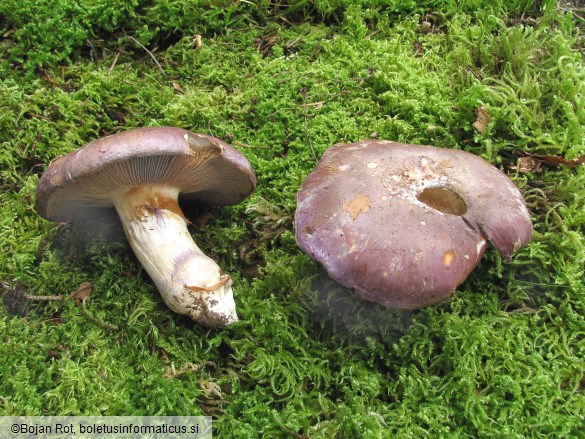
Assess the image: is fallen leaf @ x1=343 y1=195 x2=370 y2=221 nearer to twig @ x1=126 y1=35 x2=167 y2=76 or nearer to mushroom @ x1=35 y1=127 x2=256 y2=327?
mushroom @ x1=35 y1=127 x2=256 y2=327

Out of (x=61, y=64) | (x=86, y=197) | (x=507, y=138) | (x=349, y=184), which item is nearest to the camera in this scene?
(x=349, y=184)

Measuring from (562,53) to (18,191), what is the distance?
3633 mm

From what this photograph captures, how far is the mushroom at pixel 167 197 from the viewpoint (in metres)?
2.26

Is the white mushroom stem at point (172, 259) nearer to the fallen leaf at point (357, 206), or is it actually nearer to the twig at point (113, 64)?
the fallen leaf at point (357, 206)

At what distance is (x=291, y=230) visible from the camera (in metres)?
2.89

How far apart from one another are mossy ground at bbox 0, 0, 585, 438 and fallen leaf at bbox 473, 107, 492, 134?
3cm

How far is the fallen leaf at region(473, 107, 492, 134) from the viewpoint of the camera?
3.12 metres

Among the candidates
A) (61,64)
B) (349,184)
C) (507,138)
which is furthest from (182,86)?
(507,138)

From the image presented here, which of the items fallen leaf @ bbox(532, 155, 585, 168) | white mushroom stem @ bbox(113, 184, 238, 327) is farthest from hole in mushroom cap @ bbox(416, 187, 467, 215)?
white mushroom stem @ bbox(113, 184, 238, 327)

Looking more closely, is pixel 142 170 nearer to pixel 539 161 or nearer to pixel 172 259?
pixel 172 259

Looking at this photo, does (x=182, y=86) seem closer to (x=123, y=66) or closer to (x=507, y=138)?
(x=123, y=66)

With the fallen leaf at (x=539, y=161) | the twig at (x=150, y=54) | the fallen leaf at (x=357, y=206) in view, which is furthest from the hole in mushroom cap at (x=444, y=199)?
the twig at (x=150, y=54)

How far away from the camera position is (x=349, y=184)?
2391 mm

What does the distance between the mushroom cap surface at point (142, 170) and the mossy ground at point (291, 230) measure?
25cm
